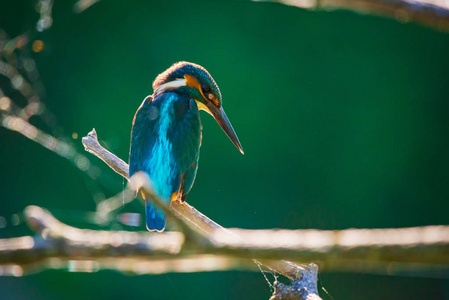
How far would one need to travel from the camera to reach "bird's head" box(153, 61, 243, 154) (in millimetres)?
2088

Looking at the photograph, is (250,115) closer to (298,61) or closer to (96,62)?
(298,61)

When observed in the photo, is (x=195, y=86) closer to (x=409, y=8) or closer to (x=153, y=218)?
(x=153, y=218)

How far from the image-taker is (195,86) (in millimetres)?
2109

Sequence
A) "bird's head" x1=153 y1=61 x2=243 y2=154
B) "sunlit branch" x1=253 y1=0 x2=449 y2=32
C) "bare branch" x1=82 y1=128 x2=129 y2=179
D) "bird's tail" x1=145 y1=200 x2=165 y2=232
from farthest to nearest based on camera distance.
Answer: "bird's head" x1=153 y1=61 x2=243 y2=154, "bare branch" x1=82 y1=128 x2=129 y2=179, "bird's tail" x1=145 y1=200 x2=165 y2=232, "sunlit branch" x1=253 y1=0 x2=449 y2=32

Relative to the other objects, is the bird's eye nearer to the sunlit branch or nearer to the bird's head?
the bird's head

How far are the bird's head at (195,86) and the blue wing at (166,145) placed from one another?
8 centimetres

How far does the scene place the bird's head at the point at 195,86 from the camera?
2.09 metres

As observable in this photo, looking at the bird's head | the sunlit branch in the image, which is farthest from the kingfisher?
the sunlit branch

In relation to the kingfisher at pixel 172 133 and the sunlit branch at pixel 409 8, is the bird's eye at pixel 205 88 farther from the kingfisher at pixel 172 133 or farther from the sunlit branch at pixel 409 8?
the sunlit branch at pixel 409 8

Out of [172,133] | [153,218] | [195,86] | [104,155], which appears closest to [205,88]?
[195,86]

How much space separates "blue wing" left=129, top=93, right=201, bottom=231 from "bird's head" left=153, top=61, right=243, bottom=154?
78mm

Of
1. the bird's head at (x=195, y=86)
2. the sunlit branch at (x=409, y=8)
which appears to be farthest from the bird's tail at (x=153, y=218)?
the sunlit branch at (x=409, y=8)

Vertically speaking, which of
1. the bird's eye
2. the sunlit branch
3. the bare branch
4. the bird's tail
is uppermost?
the bird's eye

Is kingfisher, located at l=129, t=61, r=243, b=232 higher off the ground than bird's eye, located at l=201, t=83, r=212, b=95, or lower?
lower
